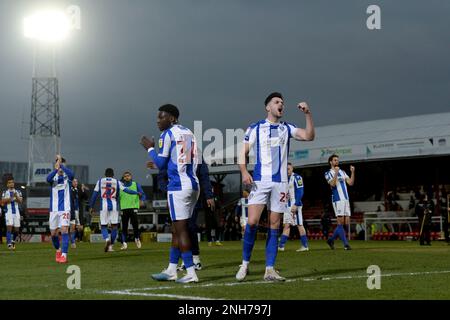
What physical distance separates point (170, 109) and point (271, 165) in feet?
5.09

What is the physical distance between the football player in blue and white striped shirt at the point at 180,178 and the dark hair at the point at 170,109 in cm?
27

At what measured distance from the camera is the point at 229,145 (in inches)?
2039

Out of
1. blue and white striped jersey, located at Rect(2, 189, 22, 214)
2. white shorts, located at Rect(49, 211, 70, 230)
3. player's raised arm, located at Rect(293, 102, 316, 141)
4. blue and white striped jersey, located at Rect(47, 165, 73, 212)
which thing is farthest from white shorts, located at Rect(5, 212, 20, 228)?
player's raised arm, located at Rect(293, 102, 316, 141)

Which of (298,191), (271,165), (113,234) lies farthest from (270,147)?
(113,234)

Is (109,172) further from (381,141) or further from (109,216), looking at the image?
(381,141)

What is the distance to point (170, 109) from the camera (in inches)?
393

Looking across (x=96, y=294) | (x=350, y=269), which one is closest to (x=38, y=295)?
(x=96, y=294)

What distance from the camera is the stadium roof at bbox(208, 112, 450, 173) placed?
38438mm

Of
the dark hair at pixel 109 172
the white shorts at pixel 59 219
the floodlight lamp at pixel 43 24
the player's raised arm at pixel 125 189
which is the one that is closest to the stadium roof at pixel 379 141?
the floodlight lamp at pixel 43 24

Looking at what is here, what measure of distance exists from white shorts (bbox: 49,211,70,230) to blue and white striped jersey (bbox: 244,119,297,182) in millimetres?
6609

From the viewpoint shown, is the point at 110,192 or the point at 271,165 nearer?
the point at 271,165

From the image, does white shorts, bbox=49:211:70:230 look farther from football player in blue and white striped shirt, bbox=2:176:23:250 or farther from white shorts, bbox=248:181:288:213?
football player in blue and white striped shirt, bbox=2:176:23:250

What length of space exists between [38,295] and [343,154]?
35.1 meters

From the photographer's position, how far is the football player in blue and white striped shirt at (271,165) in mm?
10023
